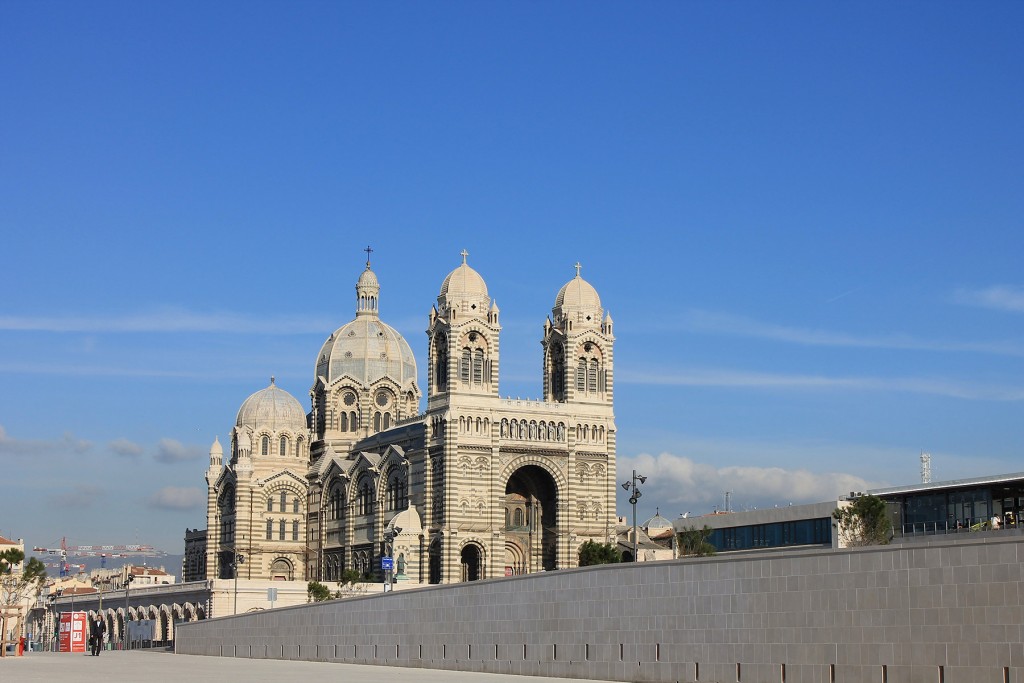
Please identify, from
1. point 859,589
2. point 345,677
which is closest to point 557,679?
point 345,677

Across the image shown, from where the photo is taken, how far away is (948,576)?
35.7 m

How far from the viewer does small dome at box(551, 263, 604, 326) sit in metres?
105

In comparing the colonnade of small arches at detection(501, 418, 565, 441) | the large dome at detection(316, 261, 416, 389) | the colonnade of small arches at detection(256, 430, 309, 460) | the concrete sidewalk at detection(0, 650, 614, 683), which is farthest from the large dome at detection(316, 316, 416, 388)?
the concrete sidewalk at detection(0, 650, 614, 683)

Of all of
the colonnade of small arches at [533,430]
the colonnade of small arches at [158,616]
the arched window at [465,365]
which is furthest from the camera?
the colonnade of small arches at [158,616]

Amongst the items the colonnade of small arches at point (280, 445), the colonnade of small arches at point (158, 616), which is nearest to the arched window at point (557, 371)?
the colonnade of small arches at point (280, 445)

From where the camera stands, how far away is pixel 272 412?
414 ft

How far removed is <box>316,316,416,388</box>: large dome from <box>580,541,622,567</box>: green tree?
106ft

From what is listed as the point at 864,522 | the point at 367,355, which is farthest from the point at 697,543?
the point at 367,355

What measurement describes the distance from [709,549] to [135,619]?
5880 centimetres

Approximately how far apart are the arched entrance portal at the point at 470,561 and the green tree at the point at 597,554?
319 inches

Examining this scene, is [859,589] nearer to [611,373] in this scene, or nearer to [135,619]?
[611,373]

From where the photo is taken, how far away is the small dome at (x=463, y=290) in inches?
4050

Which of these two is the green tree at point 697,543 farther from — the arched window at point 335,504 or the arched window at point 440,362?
the arched window at point 335,504

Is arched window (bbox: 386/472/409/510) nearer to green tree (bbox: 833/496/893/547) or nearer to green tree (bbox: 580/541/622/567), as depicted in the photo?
green tree (bbox: 580/541/622/567)
